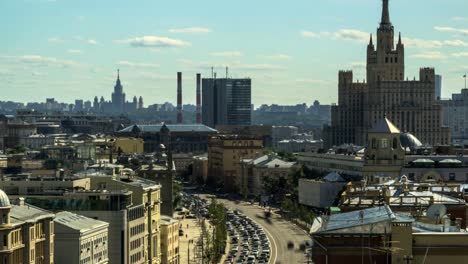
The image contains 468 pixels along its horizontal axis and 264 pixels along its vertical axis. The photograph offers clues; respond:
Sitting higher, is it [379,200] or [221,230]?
[379,200]

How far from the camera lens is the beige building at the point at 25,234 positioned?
80.1 m

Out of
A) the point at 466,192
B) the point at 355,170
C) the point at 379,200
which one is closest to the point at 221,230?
the point at 355,170

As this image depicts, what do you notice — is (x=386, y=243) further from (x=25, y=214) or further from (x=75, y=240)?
(x=75, y=240)

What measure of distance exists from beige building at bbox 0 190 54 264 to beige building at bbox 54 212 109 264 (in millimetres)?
2569

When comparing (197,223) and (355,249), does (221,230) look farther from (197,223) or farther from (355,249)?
(355,249)

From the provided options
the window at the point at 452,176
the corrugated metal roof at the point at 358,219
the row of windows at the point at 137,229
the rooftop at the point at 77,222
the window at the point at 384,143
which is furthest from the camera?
the window at the point at 384,143

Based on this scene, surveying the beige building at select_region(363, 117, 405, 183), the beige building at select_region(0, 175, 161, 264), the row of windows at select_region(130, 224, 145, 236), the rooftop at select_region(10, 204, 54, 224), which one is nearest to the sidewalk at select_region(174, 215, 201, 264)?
the beige building at select_region(363, 117, 405, 183)

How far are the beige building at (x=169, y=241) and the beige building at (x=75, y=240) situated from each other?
93.0 ft

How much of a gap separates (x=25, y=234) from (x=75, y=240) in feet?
26.7

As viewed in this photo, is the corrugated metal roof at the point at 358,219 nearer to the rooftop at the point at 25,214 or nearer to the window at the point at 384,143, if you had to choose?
the rooftop at the point at 25,214

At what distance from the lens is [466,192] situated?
8606 centimetres

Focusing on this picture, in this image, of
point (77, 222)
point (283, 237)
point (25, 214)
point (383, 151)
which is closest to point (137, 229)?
point (77, 222)

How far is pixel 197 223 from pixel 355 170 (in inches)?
853

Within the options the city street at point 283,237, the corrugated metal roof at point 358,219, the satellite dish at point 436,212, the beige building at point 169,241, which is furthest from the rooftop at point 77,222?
the corrugated metal roof at point 358,219
